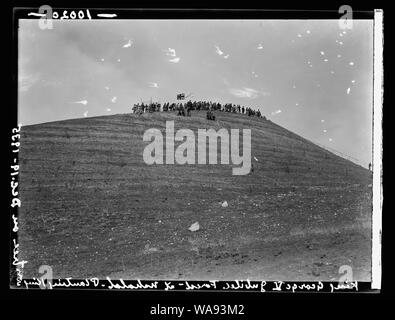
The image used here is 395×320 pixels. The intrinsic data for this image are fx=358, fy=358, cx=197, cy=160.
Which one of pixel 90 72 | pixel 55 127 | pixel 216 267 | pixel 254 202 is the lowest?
pixel 216 267

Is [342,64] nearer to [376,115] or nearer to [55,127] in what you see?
[376,115]

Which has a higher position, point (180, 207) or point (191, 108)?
point (191, 108)

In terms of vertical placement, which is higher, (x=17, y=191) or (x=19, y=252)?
(x=17, y=191)

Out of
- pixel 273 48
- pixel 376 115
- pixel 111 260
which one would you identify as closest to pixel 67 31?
pixel 273 48

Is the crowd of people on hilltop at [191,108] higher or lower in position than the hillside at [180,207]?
higher
